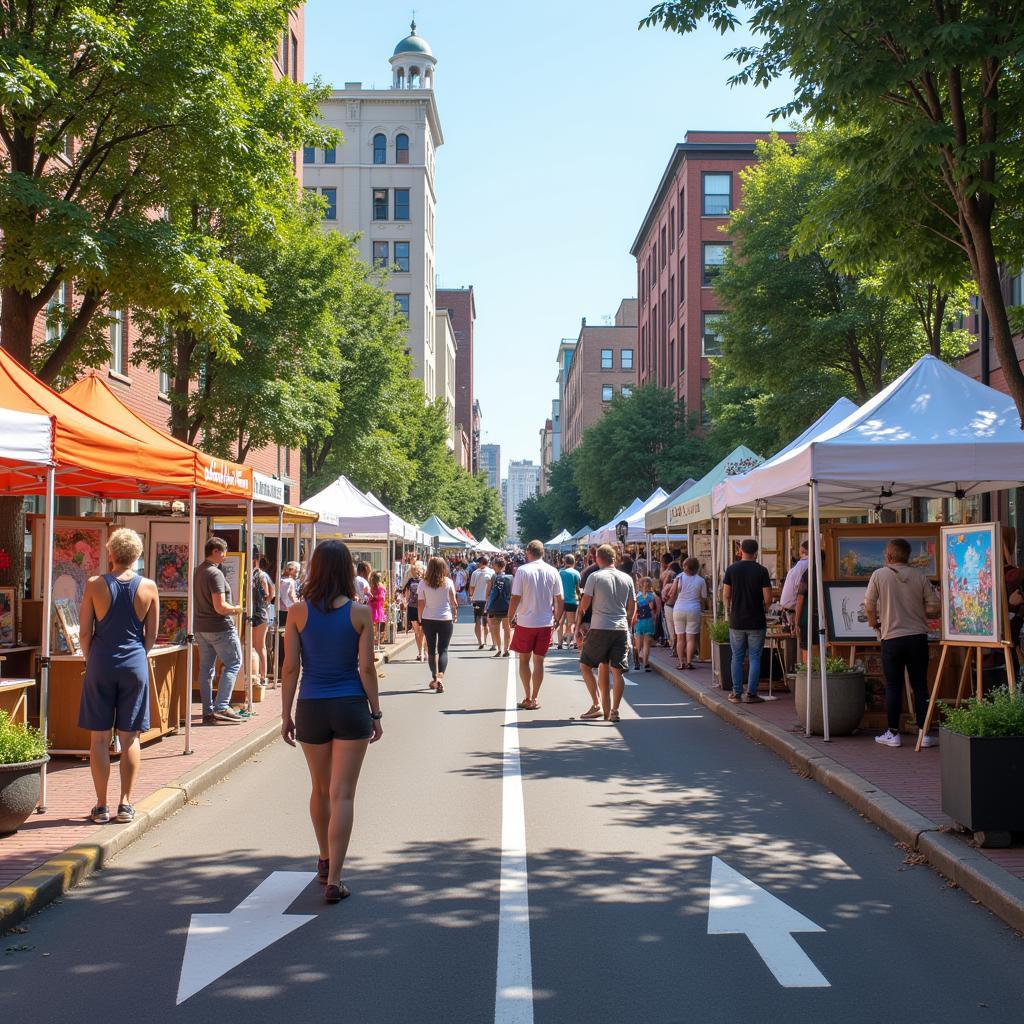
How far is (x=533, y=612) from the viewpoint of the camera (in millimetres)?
14641

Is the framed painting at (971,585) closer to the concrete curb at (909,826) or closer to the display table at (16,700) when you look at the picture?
the concrete curb at (909,826)

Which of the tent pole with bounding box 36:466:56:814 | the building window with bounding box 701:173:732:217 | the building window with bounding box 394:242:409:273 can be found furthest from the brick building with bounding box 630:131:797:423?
the tent pole with bounding box 36:466:56:814

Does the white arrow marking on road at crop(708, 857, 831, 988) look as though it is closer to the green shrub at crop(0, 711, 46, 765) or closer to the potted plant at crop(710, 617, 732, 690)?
the green shrub at crop(0, 711, 46, 765)

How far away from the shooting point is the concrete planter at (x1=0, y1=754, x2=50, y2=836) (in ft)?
23.8

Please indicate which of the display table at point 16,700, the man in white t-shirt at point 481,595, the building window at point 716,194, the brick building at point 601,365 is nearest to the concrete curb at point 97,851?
the display table at point 16,700

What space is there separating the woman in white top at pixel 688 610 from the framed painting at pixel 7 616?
11524mm

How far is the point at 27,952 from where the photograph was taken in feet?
17.9

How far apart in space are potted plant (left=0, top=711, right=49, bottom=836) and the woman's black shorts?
226 cm

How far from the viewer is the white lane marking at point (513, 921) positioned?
15.4ft

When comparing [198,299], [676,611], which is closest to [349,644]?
[198,299]

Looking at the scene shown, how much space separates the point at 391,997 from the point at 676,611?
1577 cm

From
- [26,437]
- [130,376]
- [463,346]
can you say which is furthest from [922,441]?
[463,346]

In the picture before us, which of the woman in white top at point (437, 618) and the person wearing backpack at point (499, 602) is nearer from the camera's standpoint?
the woman in white top at point (437, 618)

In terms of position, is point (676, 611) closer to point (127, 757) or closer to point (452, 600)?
point (452, 600)
